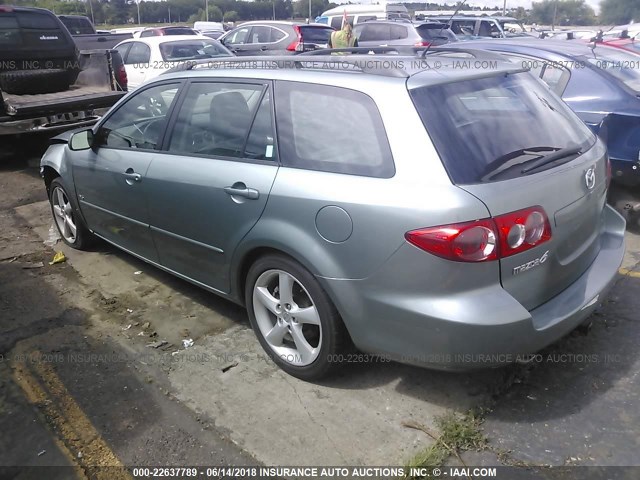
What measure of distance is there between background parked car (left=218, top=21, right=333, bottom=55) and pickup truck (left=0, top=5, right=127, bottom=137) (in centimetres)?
658

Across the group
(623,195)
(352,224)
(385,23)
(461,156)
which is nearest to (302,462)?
(352,224)

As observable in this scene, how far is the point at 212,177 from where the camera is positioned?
3.34 meters

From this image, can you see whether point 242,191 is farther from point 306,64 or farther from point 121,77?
point 121,77

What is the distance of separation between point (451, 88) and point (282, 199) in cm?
101

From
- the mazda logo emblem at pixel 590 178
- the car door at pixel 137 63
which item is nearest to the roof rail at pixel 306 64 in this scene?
the mazda logo emblem at pixel 590 178

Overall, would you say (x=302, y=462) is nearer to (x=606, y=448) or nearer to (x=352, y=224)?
(x=352, y=224)

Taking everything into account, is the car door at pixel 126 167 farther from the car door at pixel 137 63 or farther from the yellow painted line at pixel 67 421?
the car door at pixel 137 63

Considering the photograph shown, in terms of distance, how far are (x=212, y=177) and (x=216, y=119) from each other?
40cm

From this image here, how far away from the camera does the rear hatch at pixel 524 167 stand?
255 centimetres

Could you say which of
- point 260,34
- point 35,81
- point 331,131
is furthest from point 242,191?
point 260,34

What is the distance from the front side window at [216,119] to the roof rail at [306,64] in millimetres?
184

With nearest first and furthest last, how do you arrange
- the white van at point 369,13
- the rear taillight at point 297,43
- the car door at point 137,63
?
the car door at point 137,63
the rear taillight at point 297,43
the white van at point 369,13

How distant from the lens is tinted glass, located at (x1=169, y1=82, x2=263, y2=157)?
3.32 meters

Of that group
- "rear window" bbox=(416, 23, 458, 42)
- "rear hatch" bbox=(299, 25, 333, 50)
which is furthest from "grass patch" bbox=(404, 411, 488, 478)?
"rear window" bbox=(416, 23, 458, 42)
